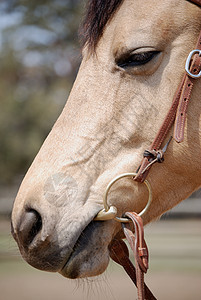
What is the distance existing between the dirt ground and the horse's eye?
9.18 feet

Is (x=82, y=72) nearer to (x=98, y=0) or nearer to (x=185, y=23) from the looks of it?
(x=98, y=0)

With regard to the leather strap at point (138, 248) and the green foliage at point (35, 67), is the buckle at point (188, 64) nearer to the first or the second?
the leather strap at point (138, 248)

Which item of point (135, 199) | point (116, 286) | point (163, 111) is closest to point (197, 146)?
point (163, 111)

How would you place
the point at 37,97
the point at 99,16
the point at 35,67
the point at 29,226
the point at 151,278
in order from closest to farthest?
the point at 29,226, the point at 99,16, the point at 151,278, the point at 37,97, the point at 35,67

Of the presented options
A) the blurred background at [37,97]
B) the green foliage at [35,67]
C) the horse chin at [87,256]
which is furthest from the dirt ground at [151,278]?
the green foliage at [35,67]

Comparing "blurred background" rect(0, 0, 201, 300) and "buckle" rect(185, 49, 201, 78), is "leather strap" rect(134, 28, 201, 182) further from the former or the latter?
"blurred background" rect(0, 0, 201, 300)

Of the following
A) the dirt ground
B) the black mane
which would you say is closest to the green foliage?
the dirt ground

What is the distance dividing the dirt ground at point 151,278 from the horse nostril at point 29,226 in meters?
2.58

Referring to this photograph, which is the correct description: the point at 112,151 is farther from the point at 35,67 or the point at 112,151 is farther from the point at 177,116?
the point at 35,67

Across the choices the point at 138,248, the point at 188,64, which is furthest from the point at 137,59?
the point at 138,248

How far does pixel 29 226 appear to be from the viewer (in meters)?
1.90

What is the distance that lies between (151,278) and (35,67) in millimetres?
10875

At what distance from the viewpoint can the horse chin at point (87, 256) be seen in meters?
1.94

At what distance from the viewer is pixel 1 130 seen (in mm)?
15094
